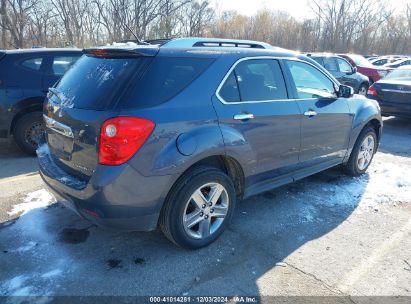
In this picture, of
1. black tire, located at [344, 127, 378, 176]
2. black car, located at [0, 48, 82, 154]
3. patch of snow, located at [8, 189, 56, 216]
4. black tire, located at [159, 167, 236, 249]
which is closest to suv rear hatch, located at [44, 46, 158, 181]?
black tire, located at [159, 167, 236, 249]

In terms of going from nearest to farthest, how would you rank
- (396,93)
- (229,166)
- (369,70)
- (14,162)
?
1. (229,166)
2. (14,162)
3. (396,93)
4. (369,70)

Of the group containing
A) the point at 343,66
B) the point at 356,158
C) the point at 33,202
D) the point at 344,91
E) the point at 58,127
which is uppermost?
the point at 344,91

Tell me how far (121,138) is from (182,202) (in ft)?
2.53

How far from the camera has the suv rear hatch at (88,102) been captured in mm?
2809

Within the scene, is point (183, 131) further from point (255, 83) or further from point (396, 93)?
point (396, 93)

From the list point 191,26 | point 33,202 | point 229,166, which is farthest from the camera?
point 191,26

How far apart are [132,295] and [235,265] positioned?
2.94 feet

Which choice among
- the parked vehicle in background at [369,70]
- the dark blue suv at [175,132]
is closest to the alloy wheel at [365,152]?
the dark blue suv at [175,132]

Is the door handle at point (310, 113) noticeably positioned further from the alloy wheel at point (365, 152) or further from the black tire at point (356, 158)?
the alloy wheel at point (365, 152)

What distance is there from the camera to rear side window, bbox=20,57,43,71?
595 centimetres

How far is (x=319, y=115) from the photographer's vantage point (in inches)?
168

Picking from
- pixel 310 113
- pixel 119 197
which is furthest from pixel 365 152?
pixel 119 197

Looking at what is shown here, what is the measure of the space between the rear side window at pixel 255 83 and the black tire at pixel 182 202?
70 cm

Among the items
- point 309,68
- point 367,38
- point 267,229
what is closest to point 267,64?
point 309,68
